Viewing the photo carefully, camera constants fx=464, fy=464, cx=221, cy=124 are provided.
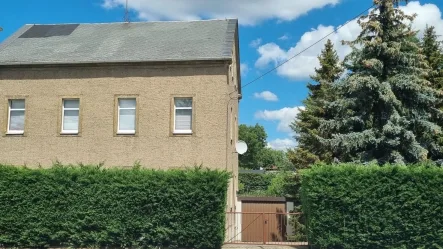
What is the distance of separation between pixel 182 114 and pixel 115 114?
3.10 metres

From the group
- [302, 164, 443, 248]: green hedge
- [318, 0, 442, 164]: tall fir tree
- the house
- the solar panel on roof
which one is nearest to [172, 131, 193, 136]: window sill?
the house

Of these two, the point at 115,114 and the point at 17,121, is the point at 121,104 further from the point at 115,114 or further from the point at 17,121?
the point at 17,121

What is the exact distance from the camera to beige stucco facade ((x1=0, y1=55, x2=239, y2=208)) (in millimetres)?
20625

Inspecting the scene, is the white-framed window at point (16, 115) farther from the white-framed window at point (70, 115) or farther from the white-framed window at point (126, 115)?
the white-framed window at point (126, 115)

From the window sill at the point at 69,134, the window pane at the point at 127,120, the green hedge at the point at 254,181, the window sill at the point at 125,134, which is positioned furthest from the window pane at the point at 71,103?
the green hedge at the point at 254,181

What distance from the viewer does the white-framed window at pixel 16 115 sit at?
72.9 ft

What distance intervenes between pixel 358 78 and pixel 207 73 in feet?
21.5

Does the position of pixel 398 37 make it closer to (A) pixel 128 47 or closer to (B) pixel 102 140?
(A) pixel 128 47

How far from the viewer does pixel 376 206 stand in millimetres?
15078

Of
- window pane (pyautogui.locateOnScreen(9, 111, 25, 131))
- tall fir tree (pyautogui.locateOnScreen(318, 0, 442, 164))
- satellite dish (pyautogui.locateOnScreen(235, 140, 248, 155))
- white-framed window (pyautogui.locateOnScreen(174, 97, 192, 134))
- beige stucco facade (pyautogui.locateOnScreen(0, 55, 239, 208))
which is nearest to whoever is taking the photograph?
tall fir tree (pyautogui.locateOnScreen(318, 0, 442, 164))

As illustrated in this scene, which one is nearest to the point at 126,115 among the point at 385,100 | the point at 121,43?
the point at 121,43

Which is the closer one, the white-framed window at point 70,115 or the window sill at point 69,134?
the window sill at point 69,134

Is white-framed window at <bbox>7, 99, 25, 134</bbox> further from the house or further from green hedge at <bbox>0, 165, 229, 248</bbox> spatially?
green hedge at <bbox>0, 165, 229, 248</bbox>

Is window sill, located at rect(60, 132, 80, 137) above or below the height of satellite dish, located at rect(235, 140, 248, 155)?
above
